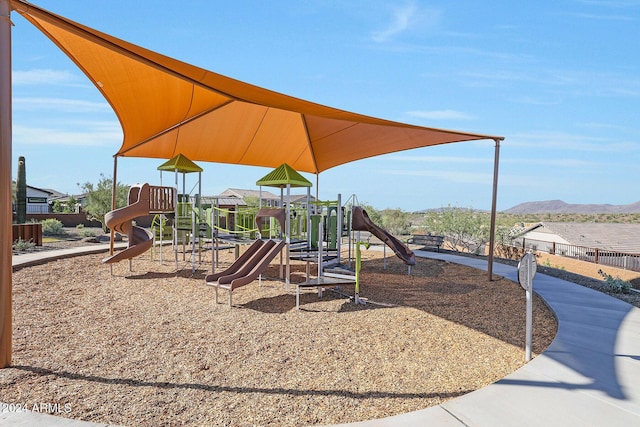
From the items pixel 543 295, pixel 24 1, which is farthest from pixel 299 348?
pixel 543 295

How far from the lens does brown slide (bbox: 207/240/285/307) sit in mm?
7589

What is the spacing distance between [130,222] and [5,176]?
785 centimetres

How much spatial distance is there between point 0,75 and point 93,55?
2652mm

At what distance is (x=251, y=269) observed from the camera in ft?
27.9

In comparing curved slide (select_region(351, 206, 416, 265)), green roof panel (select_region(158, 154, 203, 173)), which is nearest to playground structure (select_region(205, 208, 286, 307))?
curved slide (select_region(351, 206, 416, 265))

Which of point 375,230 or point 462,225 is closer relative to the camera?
point 375,230

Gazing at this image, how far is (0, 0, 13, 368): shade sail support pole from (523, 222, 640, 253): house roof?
38.3 meters

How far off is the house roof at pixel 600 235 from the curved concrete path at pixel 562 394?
108ft

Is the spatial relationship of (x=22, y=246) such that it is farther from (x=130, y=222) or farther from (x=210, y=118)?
(x=210, y=118)

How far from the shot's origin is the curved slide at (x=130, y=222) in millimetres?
10719

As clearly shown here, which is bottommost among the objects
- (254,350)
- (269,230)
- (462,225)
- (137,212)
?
(254,350)

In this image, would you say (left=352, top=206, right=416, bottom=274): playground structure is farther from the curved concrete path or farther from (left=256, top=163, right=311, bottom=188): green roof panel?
the curved concrete path

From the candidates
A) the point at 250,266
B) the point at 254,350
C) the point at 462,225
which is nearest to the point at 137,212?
the point at 250,266

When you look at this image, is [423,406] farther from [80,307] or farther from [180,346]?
[80,307]
